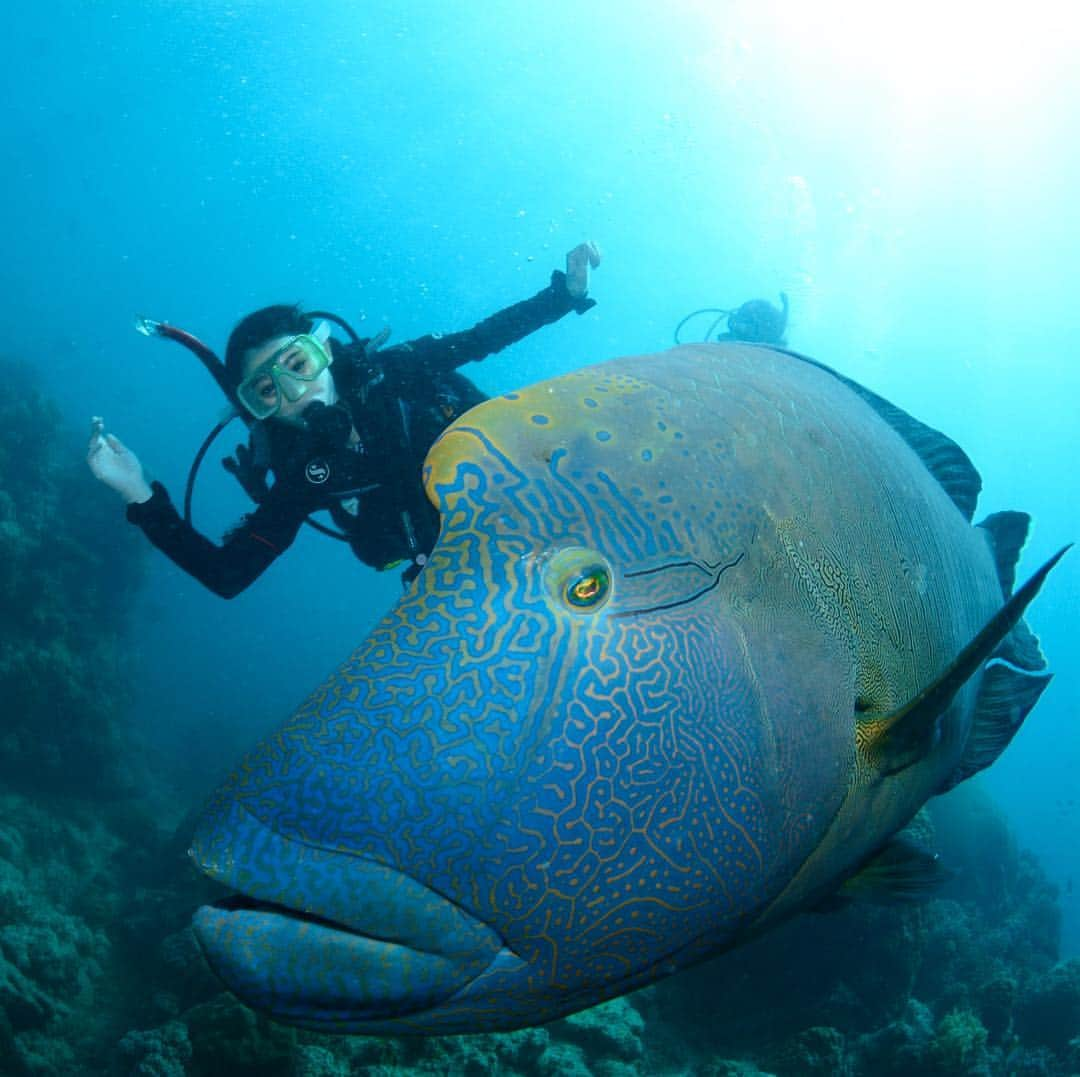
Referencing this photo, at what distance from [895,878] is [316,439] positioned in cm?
358

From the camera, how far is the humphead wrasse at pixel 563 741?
0.91 meters

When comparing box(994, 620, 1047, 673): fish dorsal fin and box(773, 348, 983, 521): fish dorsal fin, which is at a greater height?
box(773, 348, 983, 521): fish dorsal fin

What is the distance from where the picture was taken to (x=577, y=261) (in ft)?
15.6

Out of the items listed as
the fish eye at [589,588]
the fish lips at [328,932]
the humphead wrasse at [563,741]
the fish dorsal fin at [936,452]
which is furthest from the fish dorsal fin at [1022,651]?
the fish lips at [328,932]

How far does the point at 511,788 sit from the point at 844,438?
1081 mm

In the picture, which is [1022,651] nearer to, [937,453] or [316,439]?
[937,453]

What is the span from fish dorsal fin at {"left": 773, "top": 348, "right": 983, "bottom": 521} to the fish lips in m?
1.78

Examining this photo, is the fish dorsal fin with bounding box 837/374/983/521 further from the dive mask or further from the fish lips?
the dive mask

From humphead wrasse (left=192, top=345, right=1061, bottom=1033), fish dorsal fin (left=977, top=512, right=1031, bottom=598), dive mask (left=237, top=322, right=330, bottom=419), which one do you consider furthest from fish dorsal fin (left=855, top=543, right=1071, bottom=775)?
dive mask (left=237, top=322, right=330, bottom=419)

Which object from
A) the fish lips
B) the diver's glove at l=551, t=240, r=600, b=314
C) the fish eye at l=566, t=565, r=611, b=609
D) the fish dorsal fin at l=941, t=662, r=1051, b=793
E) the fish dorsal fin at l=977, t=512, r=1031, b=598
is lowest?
the fish lips

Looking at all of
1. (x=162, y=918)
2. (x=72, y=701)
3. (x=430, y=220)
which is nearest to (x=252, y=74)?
(x=430, y=220)

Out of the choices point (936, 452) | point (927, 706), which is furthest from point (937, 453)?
point (927, 706)

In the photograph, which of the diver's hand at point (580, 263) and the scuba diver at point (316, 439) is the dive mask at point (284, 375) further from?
the diver's hand at point (580, 263)

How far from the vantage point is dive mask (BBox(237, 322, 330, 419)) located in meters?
4.23
